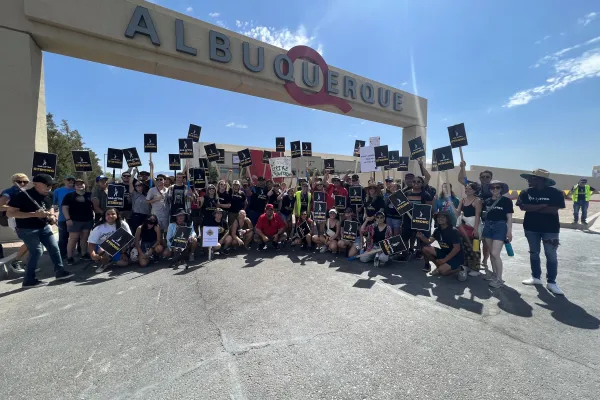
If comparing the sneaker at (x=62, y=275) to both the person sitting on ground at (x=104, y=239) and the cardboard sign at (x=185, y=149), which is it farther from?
the cardboard sign at (x=185, y=149)

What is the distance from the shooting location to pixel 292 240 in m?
7.85

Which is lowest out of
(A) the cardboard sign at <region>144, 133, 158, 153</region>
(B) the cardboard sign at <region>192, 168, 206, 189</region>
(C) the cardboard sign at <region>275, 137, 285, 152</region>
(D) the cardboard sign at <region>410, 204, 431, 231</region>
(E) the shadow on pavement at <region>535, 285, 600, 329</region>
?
(E) the shadow on pavement at <region>535, 285, 600, 329</region>

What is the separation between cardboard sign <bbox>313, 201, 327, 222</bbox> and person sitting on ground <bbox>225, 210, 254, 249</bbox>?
1.76 metres

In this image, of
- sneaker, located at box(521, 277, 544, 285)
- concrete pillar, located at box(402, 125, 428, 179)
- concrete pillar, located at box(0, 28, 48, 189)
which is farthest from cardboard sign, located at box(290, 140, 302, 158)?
concrete pillar, located at box(402, 125, 428, 179)

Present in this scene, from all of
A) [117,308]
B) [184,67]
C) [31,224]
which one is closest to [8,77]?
[184,67]

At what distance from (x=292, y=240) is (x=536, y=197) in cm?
540

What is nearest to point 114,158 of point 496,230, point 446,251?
point 446,251

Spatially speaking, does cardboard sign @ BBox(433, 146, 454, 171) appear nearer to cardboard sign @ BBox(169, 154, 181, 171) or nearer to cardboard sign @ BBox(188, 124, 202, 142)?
cardboard sign @ BBox(188, 124, 202, 142)

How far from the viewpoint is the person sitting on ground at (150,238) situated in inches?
244

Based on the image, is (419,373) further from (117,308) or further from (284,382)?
(117,308)

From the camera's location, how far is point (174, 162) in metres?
9.08

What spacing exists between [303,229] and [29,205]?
18.3 feet

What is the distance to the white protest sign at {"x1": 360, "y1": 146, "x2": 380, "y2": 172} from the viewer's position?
8914 millimetres

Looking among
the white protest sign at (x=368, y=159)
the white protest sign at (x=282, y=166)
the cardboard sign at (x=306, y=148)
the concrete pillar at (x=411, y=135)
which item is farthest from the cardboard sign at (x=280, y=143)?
the concrete pillar at (x=411, y=135)
